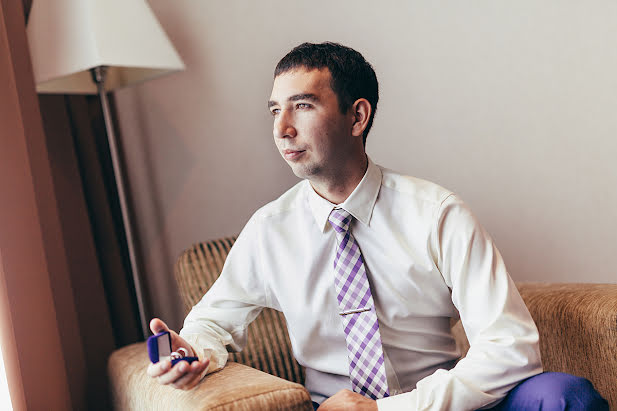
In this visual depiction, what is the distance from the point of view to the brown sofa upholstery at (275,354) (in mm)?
929

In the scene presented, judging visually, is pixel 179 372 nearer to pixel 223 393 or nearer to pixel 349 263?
pixel 223 393

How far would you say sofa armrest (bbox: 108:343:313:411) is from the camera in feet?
2.97

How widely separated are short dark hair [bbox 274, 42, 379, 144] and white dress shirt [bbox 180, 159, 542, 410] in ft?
0.51

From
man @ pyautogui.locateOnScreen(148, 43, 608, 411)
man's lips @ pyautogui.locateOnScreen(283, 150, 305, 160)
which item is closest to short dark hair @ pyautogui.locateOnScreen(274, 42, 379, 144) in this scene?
man @ pyautogui.locateOnScreen(148, 43, 608, 411)

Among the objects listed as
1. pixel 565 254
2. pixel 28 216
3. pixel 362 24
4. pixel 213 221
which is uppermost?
pixel 362 24

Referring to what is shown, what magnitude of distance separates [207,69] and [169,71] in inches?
8.7

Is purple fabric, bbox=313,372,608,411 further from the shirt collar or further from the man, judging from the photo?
the shirt collar

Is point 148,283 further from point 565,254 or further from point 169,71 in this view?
point 565,254

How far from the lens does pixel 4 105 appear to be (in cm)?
129

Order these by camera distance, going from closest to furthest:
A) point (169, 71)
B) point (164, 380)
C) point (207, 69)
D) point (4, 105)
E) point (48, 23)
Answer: point (164, 380) → point (4, 105) → point (48, 23) → point (169, 71) → point (207, 69)

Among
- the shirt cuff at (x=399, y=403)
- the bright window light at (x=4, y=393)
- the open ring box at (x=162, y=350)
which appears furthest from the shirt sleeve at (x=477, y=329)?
the bright window light at (x=4, y=393)

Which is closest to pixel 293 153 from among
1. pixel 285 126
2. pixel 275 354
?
pixel 285 126

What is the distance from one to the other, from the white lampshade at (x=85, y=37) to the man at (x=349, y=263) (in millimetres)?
533

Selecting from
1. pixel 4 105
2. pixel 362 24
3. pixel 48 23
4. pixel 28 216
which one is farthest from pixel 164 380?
pixel 362 24
